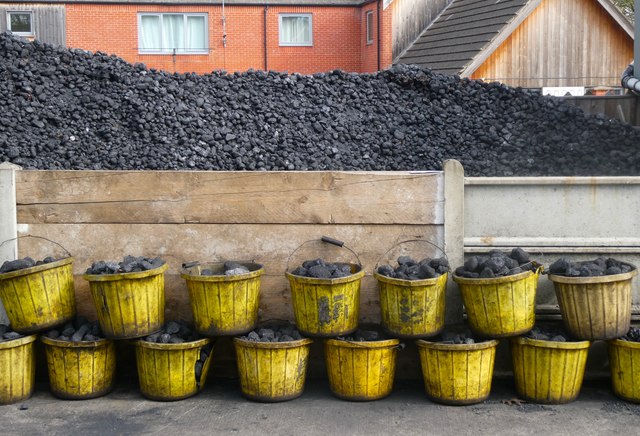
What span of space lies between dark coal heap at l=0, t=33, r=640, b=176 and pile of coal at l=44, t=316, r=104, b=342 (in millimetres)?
5818

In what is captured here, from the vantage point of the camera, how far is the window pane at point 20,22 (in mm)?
28453

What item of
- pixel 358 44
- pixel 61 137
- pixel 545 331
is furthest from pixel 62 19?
pixel 545 331

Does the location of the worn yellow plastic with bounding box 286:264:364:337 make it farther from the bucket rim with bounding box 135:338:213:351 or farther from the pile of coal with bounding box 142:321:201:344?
the pile of coal with bounding box 142:321:201:344

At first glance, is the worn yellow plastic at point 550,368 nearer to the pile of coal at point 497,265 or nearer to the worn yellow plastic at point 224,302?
the pile of coal at point 497,265

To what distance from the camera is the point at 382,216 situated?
24.1 ft

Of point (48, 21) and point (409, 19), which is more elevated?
point (48, 21)

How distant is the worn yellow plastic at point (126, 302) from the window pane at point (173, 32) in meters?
23.2

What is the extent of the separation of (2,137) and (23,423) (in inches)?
295

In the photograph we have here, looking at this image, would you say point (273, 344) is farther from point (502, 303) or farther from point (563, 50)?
point (563, 50)

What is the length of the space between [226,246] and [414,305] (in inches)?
68.9

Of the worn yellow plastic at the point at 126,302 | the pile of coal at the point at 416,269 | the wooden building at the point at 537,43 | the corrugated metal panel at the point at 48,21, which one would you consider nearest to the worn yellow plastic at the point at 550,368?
the pile of coal at the point at 416,269

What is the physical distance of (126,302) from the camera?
6742 mm

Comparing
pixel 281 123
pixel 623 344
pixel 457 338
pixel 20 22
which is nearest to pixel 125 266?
pixel 457 338

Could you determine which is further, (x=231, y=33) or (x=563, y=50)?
(x=231, y=33)
